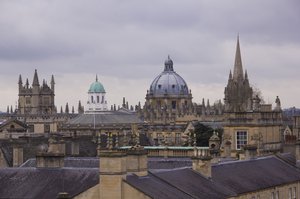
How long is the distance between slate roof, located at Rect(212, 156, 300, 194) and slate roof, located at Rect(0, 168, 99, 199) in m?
7.93

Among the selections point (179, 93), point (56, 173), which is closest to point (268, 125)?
point (56, 173)

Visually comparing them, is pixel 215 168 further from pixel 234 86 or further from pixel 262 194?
pixel 234 86

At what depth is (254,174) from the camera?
152 ft

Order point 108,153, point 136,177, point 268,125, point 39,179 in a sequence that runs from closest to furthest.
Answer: point 108,153 < point 136,177 < point 39,179 < point 268,125

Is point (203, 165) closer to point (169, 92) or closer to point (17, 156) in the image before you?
point (17, 156)

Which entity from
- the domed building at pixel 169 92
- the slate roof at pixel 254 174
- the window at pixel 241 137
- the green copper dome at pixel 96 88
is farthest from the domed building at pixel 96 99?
the slate roof at pixel 254 174

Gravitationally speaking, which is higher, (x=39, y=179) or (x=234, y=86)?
(x=234, y=86)

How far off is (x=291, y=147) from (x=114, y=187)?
3264cm

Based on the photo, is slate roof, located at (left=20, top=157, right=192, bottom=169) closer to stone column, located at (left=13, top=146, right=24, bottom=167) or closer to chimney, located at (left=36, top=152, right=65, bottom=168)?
chimney, located at (left=36, top=152, right=65, bottom=168)

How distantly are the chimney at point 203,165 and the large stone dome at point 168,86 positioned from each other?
154 m

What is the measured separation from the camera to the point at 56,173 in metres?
37.4

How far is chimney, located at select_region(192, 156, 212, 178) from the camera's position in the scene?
40.7 meters

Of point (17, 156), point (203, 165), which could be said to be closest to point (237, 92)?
point (17, 156)

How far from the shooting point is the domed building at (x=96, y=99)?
163 m
